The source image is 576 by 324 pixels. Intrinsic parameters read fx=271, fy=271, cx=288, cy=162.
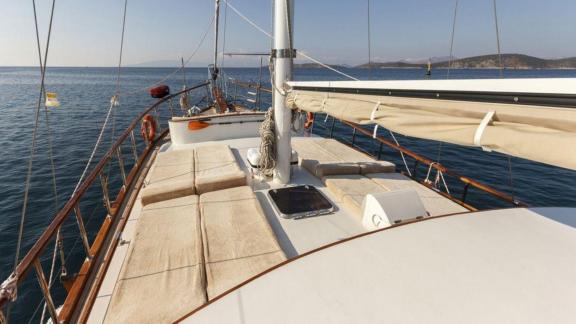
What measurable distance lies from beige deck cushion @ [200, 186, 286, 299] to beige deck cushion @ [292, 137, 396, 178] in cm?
172

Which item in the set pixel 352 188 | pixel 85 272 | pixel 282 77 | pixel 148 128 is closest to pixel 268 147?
pixel 282 77

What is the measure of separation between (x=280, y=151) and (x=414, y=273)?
3395 mm

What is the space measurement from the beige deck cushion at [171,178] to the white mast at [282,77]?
5.21 feet

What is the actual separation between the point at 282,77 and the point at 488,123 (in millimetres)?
3448

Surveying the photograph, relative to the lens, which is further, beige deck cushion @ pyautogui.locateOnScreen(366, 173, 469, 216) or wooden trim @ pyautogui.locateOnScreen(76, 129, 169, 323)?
beige deck cushion @ pyautogui.locateOnScreen(366, 173, 469, 216)

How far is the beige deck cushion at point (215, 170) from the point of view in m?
4.31

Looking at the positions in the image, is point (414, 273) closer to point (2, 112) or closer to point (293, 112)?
point (293, 112)

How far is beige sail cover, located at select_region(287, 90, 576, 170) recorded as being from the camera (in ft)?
4.19

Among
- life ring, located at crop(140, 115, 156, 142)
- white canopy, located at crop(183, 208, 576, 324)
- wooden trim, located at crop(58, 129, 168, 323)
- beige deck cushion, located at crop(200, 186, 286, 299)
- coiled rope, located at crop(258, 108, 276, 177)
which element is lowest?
wooden trim, located at crop(58, 129, 168, 323)

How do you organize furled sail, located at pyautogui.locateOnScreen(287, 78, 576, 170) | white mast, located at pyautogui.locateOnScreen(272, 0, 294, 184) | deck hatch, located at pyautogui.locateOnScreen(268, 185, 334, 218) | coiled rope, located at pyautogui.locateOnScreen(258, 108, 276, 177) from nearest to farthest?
furled sail, located at pyautogui.locateOnScreen(287, 78, 576, 170) < deck hatch, located at pyautogui.locateOnScreen(268, 185, 334, 218) < white mast, located at pyautogui.locateOnScreen(272, 0, 294, 184) < coiled rope, located at pyautogui.locateOnScreen(258, 108, 276, 177)

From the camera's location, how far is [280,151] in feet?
16.1

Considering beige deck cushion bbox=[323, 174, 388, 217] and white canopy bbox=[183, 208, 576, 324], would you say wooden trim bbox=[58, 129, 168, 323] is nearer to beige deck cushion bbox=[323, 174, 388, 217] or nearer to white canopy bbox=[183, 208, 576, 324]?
→ white canopy bbox=[183, 208, 576, 324]

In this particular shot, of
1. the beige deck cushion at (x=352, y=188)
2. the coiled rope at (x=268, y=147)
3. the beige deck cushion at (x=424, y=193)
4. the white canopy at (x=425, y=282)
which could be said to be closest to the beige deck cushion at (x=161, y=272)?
the white canopy at (x=425, y=282)

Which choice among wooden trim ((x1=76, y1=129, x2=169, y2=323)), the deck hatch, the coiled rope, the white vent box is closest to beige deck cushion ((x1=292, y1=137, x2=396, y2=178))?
the deck hatch
